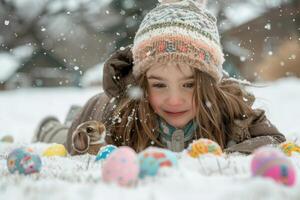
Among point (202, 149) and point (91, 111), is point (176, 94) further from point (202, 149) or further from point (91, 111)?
point (91, 111)

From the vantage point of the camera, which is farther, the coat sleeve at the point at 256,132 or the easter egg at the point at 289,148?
the coat sleeve at the point at 256,132

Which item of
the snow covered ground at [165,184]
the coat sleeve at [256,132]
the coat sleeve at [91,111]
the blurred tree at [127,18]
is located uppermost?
the blurred tree at [127,18]

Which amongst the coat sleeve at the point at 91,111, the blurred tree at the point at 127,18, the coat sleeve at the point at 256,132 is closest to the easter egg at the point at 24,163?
the coat sleeve at the point at 256,132

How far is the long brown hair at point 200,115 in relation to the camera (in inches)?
128

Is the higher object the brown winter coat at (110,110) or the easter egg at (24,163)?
the brown winter coat at (110,110)

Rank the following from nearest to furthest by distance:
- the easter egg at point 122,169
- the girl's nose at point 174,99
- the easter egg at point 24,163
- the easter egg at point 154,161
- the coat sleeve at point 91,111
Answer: the easter egg at point 122,169
the easter egg at point 154,161
the easter egg at point 24,163
the girl's nose at point 174,99
the coat sleeve at point 91,111

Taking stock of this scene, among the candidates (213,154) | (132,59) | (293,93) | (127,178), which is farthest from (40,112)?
(127,178)

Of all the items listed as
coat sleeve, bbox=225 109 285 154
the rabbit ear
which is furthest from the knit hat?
the rabbit ear

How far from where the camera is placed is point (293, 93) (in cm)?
768

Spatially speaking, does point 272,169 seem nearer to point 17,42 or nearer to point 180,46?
point 180,46

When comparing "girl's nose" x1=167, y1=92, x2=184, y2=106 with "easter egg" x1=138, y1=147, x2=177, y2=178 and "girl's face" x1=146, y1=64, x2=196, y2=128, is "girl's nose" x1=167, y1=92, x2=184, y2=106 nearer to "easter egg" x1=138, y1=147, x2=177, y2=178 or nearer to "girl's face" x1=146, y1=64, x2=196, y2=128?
"girl's face" x1=146, y1=64, x2=196, y2=128

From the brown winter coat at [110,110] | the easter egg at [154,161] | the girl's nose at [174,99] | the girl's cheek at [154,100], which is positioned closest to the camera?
the easter egg at [154,161]

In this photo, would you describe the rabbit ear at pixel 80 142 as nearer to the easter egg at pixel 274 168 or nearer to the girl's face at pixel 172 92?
the girl's face at pixel 172 92

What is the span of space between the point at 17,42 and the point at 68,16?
1629 mm
